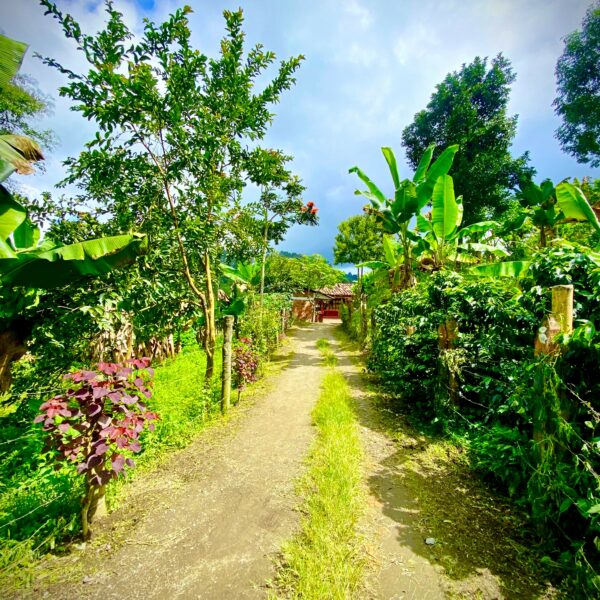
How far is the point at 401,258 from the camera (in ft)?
28.3

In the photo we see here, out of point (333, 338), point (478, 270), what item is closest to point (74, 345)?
point (478, 270)

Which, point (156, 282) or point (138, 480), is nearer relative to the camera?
point (138, 480)

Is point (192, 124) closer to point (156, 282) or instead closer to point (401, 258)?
point (156, 282)

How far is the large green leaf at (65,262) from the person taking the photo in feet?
8.45

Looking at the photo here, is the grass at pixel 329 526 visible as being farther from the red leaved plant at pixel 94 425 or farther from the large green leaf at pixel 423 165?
the large green leaf at pixel 423 165

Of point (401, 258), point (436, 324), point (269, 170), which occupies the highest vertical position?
point (269, 170)

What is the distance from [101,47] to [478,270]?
7036mm

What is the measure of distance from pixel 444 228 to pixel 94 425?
6540mm

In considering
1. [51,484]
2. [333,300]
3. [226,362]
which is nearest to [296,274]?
[333,300]

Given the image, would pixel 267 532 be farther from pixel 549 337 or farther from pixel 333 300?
pixel 333 300

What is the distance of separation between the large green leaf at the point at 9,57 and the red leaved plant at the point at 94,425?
10.1ft

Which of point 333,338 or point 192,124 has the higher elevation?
point 192,124

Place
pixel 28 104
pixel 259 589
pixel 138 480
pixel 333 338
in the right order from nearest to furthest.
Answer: pixel 259 589
pixel 138 480
pixel 28 104
pixel 333 338

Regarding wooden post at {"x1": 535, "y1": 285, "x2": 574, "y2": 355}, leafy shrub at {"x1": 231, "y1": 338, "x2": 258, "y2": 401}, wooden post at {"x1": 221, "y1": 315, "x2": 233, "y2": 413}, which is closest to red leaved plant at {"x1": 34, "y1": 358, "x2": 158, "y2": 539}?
wooden post at {"x1": 221, "y1": 315, "x2": 233, "y2": 413}
